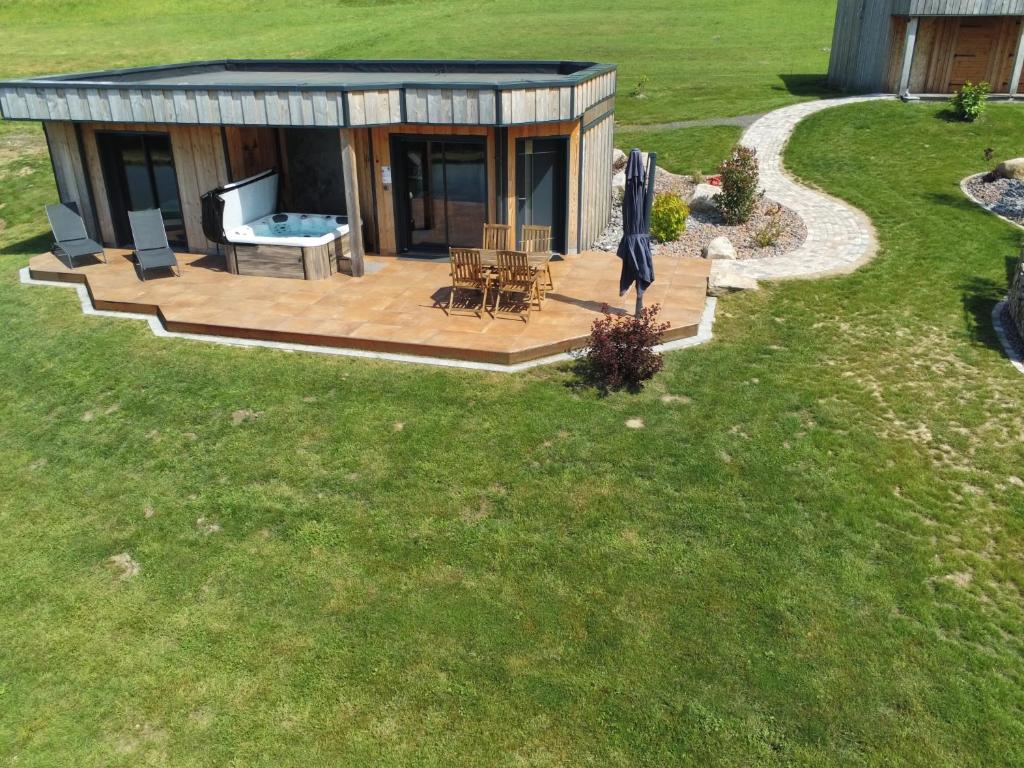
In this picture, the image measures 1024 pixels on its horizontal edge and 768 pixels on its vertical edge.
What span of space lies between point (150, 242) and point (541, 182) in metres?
7.94

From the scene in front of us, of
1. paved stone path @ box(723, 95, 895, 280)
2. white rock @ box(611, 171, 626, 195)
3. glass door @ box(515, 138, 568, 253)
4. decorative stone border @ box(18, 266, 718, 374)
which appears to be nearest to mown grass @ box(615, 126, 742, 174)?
paved stone path @ box(723, 95, 895, 280)

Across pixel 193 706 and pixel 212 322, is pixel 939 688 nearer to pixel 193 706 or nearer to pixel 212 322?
pixel 193 706

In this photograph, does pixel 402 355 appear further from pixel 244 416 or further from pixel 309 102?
pixel 309 102

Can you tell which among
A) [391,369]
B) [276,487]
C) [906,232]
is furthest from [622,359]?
[906,232]

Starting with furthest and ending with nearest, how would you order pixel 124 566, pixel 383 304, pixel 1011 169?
pixel 1011 169
pixel 383 304
pixel 124 566

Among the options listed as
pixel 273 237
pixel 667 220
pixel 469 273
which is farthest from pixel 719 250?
pixel 273 237

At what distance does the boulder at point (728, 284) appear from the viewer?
14.5m

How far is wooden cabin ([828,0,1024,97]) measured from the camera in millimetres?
27719

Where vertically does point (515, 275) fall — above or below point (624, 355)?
above

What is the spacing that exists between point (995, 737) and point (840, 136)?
74.1 ft

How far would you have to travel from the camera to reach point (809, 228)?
1836cm

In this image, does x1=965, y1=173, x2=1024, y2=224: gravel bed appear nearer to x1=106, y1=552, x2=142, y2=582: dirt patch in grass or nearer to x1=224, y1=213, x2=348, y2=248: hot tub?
x1=224, y1=213, x2=348, y2=248: hot tub

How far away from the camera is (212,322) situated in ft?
42.3

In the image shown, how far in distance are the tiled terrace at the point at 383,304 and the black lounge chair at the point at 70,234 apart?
382mm
